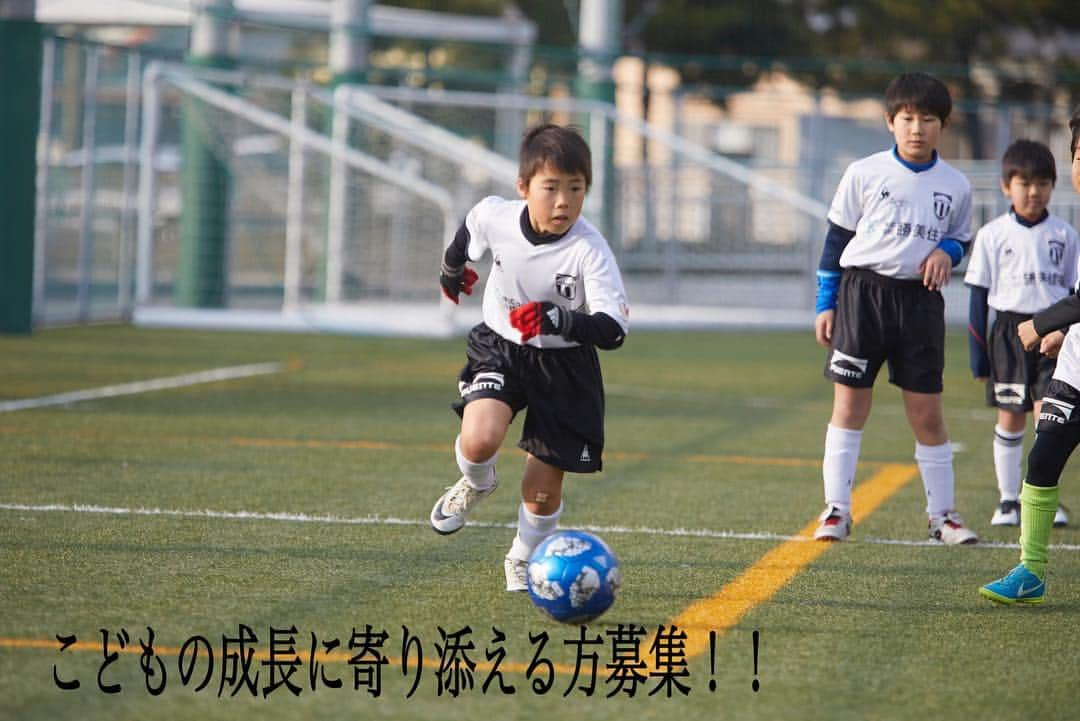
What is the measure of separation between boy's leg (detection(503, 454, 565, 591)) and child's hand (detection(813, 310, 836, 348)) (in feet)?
Answer: 5.43

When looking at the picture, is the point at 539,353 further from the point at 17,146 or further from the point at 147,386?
the point at 17,146

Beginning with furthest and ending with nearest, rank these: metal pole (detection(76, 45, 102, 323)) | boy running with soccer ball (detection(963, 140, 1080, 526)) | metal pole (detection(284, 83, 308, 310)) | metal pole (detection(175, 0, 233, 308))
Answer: metal pole (detection(175, 0, 233, 308)) < metal pole (detection(284, 83, 308, 310)) < metal pole (detection(76, 45, 102, 323)) < boy running with soccer ball (detection(963, 140, 1080, 526))

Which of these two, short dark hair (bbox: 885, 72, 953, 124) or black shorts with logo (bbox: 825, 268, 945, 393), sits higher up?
short dark hair (bbox: 885, 72, 953, 124)

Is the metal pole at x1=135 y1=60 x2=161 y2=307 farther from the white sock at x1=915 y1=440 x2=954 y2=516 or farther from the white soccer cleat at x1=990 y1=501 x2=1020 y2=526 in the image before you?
the white sock at x1=915 y1=440 x2=954 y2=516

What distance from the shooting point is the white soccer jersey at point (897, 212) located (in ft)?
21.2

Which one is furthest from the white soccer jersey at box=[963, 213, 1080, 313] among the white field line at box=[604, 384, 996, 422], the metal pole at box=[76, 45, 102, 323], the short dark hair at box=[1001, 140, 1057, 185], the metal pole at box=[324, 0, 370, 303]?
the metal pole at box=[76, 45, 102, 323]

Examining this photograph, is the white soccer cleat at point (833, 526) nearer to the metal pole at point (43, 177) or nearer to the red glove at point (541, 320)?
the red glove at point (541, 320)

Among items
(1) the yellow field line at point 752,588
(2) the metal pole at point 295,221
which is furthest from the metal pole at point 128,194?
(1) the yellow field line at point 752,588

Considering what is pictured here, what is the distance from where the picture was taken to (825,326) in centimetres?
659

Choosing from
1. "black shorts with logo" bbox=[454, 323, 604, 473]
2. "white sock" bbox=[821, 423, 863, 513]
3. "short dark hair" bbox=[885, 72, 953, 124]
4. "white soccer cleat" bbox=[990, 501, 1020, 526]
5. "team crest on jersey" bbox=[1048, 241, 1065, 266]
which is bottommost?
"white soccer cleat" bbox=[990, 501, 1020, 526]

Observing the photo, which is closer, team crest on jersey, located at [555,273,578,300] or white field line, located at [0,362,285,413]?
team crest on jersey, located at [555,273,578,300]

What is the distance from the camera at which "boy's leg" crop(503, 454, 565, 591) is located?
5320 mm

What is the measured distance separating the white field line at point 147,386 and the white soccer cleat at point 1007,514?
568cm

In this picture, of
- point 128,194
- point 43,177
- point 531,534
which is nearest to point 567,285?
point 531,534
